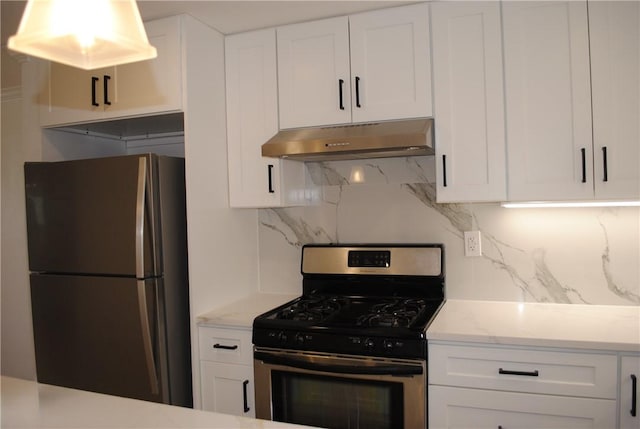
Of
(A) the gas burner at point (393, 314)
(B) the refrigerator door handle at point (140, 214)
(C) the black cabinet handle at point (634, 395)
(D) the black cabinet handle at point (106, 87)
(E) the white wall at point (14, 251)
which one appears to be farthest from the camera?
(E) the white wall at point (14, 251)

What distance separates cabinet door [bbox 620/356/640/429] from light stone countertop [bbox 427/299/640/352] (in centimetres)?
6

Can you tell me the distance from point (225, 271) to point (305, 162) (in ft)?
2.42

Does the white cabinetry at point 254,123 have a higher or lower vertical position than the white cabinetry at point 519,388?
higher

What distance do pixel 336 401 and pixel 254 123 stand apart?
4.61ft

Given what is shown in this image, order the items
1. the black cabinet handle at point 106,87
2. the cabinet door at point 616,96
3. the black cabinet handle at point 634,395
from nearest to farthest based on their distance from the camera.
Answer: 1. the black cabinet handle at point 634,395
2. the cabinet door at point 616,96
3. the black cabinet handle at point 106,87

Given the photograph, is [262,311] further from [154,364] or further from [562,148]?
[562,148]

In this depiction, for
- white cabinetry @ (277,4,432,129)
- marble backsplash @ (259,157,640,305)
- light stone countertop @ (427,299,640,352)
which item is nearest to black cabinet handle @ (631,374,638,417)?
light stone countertop @ (427,299,640,352)

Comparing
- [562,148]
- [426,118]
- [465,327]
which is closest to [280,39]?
[426,118]

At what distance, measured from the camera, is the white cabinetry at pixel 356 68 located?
7.50 ft

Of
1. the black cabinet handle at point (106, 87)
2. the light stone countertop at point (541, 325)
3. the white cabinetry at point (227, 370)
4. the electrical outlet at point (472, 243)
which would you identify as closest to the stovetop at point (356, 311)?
the light stone countertop at point (541, 325)

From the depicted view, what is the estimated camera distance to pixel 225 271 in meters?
2.64

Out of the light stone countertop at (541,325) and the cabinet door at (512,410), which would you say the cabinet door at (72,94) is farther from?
the cabinet door at (512,410)

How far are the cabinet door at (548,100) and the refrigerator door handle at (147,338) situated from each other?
1680mm

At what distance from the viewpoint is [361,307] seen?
2.46m
